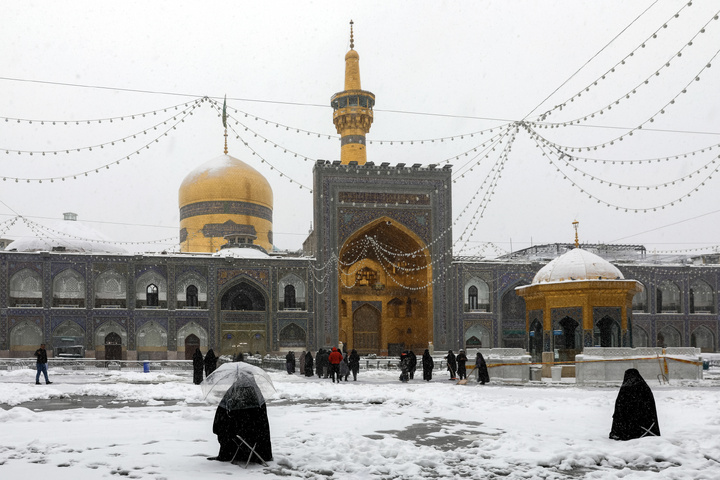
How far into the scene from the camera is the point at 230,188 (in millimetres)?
41312

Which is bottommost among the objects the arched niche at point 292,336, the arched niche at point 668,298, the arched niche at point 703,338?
the arched niche at point 703,338

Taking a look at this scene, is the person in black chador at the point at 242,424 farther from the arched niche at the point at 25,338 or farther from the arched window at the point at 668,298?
the arched window at the point at 668,298

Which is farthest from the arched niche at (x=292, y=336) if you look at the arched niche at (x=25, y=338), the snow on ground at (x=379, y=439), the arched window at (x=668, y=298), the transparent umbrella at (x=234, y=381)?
the transparent umbrella at (x=234, y=381)

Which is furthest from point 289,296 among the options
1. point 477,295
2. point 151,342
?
point 477,295

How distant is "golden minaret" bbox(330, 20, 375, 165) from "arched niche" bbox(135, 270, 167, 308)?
38.8 ft

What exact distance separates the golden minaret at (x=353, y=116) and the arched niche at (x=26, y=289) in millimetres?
16914

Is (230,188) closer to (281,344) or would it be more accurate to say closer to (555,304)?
(281,344)

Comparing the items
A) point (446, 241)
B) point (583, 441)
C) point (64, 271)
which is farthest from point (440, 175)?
point (583, 441)

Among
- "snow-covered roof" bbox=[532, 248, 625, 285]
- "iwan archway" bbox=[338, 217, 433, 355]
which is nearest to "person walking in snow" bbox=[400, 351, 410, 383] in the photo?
"snow-covered roof" bbox=[532, 248, 625, 285]

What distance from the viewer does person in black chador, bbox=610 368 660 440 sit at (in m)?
8.42

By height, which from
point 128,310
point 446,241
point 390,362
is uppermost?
point 446,241

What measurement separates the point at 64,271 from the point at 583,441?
31.0 metres

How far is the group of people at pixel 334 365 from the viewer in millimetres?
19922

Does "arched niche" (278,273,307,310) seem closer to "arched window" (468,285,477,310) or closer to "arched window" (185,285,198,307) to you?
"arched window" (185,285,198,307)
